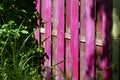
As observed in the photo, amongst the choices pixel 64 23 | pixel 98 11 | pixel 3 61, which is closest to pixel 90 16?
pixel 98 11

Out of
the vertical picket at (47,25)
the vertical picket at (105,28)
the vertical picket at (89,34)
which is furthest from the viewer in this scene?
the vertical picket at (47,25)

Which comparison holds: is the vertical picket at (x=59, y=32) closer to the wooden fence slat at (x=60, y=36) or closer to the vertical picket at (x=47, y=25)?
the wooden fence slat at (x=60, y=36)

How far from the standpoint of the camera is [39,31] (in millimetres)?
6133

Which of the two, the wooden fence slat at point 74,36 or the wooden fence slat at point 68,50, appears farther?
the wooden fence slat at point 68,50

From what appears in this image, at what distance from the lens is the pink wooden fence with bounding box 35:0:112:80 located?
4571 mm

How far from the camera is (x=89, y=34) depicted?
15.8ft

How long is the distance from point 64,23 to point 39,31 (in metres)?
0.78

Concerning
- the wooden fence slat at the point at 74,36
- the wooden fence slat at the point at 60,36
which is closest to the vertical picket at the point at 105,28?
the wooden fence slat at the point at 74,36

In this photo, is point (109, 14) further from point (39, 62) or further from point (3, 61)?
point (39, 62)

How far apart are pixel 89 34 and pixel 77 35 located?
0.29m

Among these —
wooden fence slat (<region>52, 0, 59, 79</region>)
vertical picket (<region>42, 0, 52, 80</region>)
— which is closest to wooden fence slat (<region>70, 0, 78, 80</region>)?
wooden fence slat (<region>52, 0, 59, 79</region>)

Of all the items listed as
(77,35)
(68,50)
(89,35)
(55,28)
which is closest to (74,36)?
(77,35)

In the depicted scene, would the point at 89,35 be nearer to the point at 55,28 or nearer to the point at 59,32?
the point at 59,32

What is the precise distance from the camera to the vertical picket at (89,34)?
15.7ft
